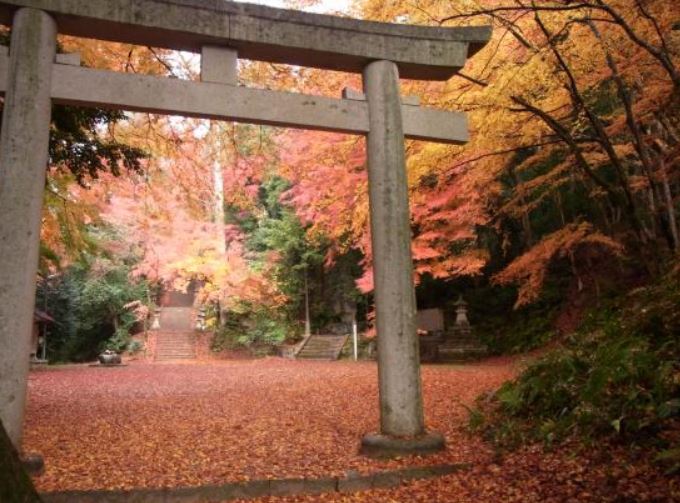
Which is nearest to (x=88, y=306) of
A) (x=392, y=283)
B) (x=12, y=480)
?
(x=392, y=283)

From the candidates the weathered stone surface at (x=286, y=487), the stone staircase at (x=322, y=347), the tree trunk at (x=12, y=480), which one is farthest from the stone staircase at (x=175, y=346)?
the tree trunk at (x=12, y=480)

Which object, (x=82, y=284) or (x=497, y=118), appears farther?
(x=82, y=284)

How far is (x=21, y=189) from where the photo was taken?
15.1ft

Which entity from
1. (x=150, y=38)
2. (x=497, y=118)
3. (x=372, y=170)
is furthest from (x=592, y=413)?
(x=150, y=38)

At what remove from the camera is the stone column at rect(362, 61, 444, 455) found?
5180mm

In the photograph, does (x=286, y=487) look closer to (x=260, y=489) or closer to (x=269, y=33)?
(x=260, y=489)

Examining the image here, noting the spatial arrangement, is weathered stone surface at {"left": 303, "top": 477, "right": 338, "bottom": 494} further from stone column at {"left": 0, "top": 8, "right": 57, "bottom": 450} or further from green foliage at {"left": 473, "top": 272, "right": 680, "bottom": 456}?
stone column at {"left": 0, "top": 8, "right": 57, "bottom": 450}

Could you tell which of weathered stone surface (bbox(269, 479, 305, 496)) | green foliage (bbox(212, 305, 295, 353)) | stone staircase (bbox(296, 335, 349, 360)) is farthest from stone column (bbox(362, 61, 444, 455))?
green foliage (bbox(212, 305, 295, 353))

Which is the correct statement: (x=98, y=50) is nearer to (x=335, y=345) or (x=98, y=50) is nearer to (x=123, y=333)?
(x=335, y=345)

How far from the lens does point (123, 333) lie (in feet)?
82.6

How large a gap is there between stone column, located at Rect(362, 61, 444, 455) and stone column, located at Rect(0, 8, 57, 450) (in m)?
3.20

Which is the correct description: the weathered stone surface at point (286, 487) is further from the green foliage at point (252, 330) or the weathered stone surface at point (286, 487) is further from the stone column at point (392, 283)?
the green foliage at point (252, 330)

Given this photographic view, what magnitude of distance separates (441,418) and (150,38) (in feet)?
18.9

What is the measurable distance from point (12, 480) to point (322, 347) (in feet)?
62.6
